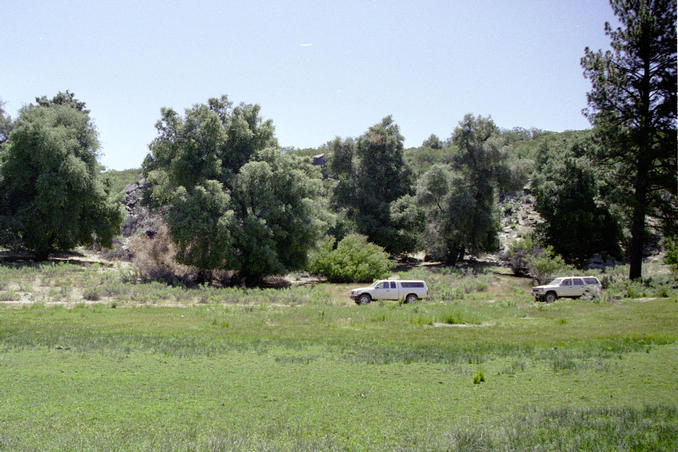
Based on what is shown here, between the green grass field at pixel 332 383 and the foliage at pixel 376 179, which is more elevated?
the foliage at pixel 376 179

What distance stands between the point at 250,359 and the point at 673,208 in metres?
36.1

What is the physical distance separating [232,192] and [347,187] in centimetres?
2406

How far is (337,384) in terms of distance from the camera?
9.46 metres

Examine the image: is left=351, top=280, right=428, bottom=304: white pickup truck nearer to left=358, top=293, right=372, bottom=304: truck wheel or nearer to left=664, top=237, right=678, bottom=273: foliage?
left=358, top=293, right=372, bottom=304: truck wheel

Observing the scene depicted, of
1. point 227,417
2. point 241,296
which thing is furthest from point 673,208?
point 227,417

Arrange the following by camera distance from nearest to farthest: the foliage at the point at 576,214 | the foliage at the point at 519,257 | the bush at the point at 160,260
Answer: the bush at the point at 160,260
the foliage at the point at 519,257
the foliage at the point at 576,214

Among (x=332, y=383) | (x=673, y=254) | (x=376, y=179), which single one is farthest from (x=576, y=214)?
(x=332, y=383)

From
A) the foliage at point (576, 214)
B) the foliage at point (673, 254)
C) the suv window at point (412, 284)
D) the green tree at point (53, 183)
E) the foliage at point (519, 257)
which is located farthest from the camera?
the foliage at point (576, 214)

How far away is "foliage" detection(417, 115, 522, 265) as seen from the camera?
5153cm

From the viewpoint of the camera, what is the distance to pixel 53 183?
138ft

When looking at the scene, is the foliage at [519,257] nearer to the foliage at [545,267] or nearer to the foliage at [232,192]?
the foliage at [545,267]

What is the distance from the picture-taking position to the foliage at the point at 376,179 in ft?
194

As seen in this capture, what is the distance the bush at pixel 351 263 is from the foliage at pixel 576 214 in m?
21.5

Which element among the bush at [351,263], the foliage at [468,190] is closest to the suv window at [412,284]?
the bush at [351,263]
